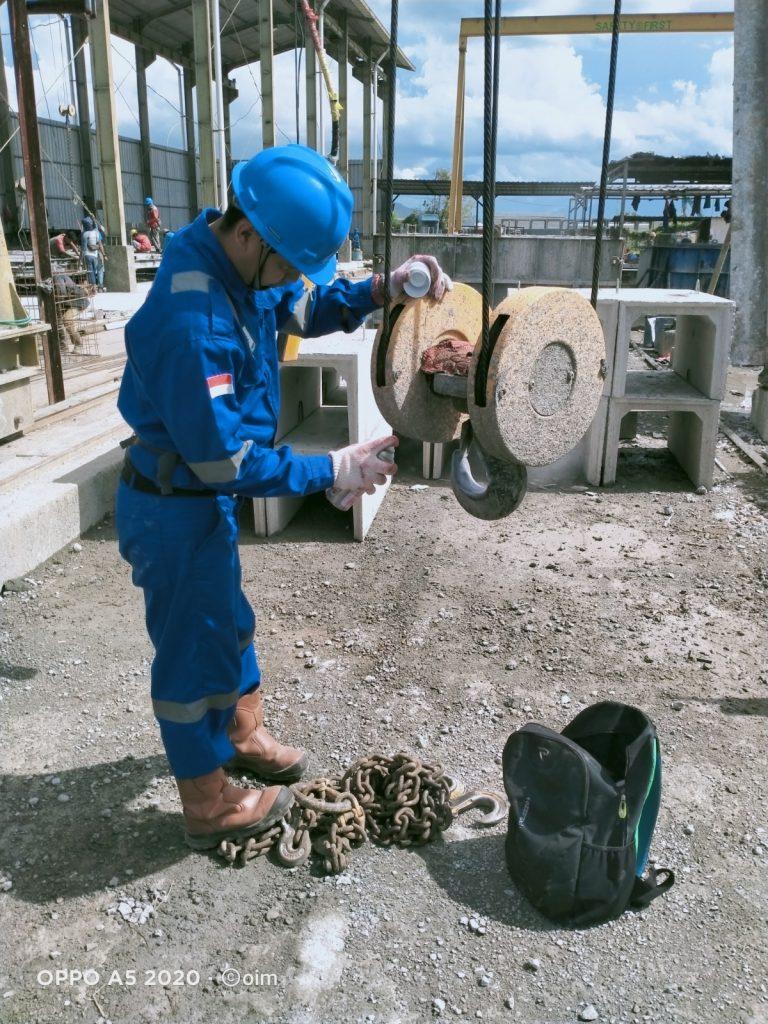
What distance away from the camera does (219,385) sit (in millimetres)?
2240

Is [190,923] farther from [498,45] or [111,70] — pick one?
[111,70]

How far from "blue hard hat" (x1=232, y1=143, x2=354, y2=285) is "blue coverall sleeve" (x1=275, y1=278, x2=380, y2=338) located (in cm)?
55

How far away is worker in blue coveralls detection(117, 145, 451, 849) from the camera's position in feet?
7.45

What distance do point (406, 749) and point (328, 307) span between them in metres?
1.78

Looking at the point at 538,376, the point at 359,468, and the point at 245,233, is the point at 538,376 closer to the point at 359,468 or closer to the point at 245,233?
the point at 359,468

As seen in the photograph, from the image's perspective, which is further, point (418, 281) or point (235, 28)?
point (235, 28)

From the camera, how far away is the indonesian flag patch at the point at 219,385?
222cm

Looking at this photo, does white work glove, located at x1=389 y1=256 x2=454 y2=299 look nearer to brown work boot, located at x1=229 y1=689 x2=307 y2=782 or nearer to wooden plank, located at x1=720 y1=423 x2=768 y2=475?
brown work boot, located at x1=229 y1=689 x2=307 y2=782

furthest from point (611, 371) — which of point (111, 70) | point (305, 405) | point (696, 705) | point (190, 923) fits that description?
point (111, 70)

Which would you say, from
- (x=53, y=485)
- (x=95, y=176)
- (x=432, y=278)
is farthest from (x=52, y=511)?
(x=95, y=176)

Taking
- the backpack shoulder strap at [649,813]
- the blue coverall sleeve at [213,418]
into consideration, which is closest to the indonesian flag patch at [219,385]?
the blue coverall sleeve at [213,418]

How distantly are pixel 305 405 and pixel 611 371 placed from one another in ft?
7.81

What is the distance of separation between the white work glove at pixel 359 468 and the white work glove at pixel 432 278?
514 millimetres

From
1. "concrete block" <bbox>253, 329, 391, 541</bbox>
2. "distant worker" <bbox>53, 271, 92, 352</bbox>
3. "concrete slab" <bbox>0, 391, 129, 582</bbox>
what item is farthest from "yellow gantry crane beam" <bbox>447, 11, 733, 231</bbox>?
"concrete slab" <bbox>0, 391, 129, 582</bbox>
